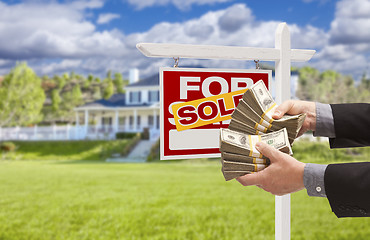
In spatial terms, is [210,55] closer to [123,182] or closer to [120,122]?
[123,182]

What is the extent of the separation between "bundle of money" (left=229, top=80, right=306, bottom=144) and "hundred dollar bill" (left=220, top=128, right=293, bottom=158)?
0.07 metres

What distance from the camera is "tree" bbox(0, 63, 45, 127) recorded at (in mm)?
27656

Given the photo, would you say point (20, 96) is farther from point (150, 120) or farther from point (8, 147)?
point (150, 120)

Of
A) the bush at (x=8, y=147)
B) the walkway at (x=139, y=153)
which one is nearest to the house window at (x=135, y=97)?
the walkway at (x=139, y=153)

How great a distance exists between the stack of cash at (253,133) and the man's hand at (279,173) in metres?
0.06

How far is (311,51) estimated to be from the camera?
2854mm

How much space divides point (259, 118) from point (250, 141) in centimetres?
19

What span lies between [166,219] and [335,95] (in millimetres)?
24822

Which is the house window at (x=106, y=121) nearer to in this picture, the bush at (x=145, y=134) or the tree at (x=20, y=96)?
the tree at (x=20, y=96)

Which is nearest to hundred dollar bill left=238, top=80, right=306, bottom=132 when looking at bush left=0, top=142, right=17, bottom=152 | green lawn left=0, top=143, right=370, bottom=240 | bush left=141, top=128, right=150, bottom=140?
green lawn left=0, top=143, right=370, bottom=240

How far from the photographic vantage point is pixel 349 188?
5.59 feet

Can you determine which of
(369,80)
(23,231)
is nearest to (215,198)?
(23,231)

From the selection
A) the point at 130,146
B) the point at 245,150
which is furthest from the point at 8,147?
the point at 245,150

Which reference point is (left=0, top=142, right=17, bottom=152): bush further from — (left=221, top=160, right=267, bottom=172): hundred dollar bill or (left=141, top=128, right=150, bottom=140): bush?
(left=221, top=160, right=267, bottom=172): hundred dollar bill
